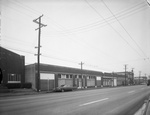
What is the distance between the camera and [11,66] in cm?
3447

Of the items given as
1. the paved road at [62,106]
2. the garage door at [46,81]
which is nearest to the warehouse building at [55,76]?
the garage door at [46,81]

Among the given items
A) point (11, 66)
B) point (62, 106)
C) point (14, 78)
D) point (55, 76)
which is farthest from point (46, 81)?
point (62, 106)

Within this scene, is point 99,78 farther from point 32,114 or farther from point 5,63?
point 32,114

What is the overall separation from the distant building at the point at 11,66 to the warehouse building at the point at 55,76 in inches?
61.8

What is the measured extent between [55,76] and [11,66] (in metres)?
10.9

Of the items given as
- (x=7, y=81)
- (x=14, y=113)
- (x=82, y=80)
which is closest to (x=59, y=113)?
(x=14, y=113)

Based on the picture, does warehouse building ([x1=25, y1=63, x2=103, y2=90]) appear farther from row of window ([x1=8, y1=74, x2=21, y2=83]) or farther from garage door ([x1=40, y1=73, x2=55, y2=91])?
row of window ([x1=8, y1=74, x2=21, y2=83])

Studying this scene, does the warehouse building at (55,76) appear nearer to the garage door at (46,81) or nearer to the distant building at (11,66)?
the garage door at (46,81)

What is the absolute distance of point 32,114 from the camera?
7.42 meters

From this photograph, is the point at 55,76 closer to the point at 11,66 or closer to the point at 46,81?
the point at 46,81

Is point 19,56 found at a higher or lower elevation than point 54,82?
higher

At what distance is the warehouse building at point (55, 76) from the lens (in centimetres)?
3694

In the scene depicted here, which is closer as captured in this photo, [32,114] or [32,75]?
[32,114]

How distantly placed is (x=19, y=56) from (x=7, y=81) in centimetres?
740
